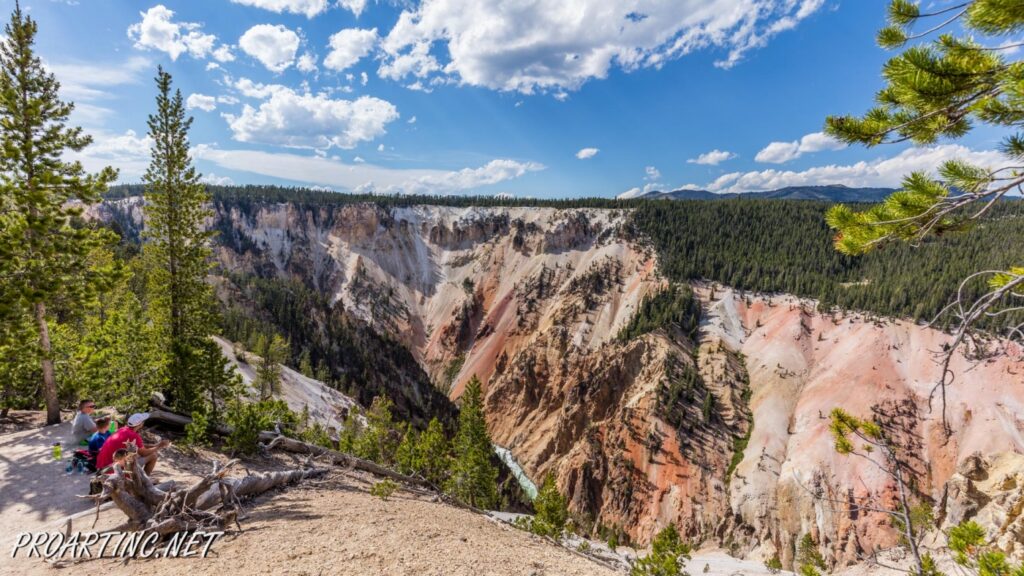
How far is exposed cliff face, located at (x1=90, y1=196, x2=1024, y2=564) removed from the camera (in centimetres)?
4566

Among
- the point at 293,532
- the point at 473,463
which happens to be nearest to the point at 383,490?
the point at 293,532

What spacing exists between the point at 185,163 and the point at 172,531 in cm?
1653

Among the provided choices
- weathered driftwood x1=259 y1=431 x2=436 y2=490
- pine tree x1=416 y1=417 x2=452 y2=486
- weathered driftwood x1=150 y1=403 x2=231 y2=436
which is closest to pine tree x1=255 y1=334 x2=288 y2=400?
pine tree x1=416 y1=417 x2=452 y2=486

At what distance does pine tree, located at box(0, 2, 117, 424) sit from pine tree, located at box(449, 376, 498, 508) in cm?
2070

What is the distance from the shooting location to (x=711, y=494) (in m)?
50.1

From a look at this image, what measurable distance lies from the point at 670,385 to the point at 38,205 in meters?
60.1

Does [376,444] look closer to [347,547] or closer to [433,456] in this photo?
[433,456]

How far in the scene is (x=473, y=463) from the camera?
99.3 feet

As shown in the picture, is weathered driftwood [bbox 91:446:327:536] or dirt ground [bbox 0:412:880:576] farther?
weathered driftwood [bbox 91:446:327:536]

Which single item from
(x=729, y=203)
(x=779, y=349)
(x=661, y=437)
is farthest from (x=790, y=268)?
(x=661, y=437)

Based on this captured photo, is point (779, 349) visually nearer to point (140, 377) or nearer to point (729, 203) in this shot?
point (729, 203)

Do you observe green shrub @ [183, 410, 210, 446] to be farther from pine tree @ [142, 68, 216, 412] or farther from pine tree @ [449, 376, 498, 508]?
pine tree @ [449, 376, 498, 508]

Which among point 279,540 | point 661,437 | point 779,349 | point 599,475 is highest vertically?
point 279,540

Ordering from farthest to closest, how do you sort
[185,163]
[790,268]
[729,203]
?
[729,203]
[790,268]
[185,163]
